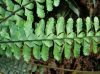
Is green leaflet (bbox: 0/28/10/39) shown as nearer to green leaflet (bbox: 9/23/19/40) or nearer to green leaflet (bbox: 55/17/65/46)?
green leaflet (bbox: 9/23/19/40)

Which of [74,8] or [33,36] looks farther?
[74,8]

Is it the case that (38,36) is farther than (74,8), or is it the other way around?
(74,8)

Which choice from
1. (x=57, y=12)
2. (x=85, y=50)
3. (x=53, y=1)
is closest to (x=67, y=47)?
(x=85, y=50)

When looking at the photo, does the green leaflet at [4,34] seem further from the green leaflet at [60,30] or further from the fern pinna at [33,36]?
the green leaflet at [60,30]

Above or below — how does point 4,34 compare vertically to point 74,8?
below

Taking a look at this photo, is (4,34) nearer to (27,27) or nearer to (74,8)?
(27,27)

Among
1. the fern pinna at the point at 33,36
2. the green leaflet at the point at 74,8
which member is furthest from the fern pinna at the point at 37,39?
the green leaflet at the point at 74,8

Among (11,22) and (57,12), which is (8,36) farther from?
(57,12)

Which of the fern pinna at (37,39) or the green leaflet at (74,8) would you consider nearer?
the fern pinna at (37,39)

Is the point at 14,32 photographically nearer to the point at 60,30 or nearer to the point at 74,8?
the point at 60,30

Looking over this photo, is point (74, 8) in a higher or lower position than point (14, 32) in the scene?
higher

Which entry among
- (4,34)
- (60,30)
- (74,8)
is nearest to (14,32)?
(4,34)
